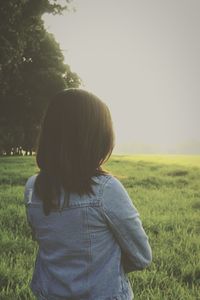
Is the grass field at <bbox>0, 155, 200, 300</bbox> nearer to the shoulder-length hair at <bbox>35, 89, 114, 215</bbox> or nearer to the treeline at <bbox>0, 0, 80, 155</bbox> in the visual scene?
the shoulder-length hair at <bbox>35, 89, 114, 215</bbox>

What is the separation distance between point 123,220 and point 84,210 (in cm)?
21

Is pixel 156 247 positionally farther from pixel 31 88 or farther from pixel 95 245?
pixel 31 88

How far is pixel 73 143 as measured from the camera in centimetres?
228

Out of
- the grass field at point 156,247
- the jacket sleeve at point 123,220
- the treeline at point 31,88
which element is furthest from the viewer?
the treeline at point 31,88

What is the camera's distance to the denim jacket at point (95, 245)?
224 centimetres

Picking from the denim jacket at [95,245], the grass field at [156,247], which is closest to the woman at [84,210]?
the denim jacket at [95,245]

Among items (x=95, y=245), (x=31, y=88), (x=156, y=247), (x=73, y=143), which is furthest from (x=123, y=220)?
(x=31, y=88)

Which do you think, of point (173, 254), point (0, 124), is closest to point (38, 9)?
point (173, 254)

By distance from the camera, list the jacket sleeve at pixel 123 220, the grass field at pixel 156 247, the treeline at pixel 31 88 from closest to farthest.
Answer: the jacket sleeve at pixel 123 220 < the grass field at pixel 156 247 < the treeline at pixel 31 88

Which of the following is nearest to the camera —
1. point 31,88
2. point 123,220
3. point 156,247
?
point 123,220

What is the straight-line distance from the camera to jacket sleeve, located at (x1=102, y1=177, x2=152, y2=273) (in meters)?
2.23

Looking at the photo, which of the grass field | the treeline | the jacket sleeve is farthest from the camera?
the treeline

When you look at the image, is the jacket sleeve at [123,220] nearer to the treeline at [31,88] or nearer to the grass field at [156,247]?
the grass field at [156,247]

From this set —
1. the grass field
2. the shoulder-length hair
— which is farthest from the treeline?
the shoulder-length hair
